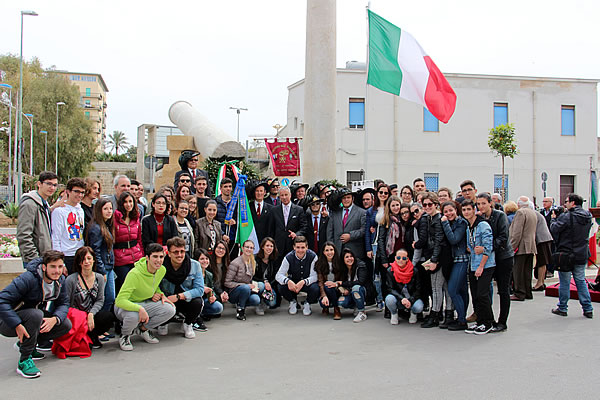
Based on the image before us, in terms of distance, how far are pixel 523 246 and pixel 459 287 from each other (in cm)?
322


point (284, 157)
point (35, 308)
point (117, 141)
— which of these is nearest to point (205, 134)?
point (284, 157)

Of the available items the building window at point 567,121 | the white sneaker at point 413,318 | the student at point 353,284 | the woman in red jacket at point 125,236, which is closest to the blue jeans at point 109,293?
the woman in red jacket at point 125,236

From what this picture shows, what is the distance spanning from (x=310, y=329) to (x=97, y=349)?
2650 millimetres

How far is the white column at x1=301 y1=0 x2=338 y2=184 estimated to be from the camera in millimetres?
13578

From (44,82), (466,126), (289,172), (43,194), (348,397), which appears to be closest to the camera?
(348,397)

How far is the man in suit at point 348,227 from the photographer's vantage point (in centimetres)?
834

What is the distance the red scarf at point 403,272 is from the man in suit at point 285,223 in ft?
6.24

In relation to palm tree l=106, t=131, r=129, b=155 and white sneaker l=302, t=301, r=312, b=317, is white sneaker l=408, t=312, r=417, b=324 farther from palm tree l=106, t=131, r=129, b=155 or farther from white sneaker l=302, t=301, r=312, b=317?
palm tree l=106, t=131, r=129, b=155

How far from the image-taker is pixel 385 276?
25.7ft

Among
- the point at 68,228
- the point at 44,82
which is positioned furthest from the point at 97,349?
the point at 44,82

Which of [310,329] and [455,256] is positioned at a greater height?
[455,256]

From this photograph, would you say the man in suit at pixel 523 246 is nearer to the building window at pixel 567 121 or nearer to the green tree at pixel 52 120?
the building window at pixel 567 121

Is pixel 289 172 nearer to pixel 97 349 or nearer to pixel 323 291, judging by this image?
pixel 323 291

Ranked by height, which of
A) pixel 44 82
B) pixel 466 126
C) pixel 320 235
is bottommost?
pixel 320 235
